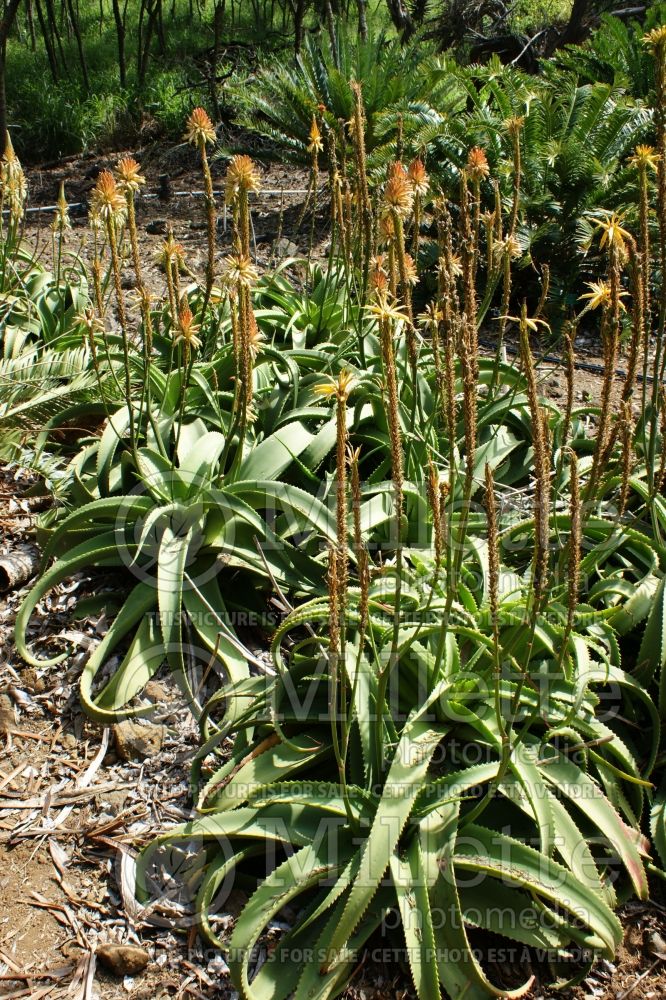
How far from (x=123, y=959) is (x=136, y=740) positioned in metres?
0.61

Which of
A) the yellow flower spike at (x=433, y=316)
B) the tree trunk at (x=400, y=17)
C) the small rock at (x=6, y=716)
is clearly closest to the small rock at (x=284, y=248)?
the yellow flower spike at (x=433, y=316)

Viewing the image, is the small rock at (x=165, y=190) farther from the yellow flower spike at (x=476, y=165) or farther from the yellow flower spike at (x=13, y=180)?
the yellow flower spike at (x=476, y=165)

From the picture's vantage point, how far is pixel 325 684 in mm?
2236

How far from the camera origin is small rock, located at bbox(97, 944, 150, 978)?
1899 mm

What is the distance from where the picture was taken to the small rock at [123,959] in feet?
6.23

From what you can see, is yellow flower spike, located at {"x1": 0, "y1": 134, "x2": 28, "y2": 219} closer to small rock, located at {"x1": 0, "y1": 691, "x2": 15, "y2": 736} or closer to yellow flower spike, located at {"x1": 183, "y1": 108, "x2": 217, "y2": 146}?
yellow flower spike, located at {"x1": 183, "y1": 108, "x2": 217, "y2": 146}

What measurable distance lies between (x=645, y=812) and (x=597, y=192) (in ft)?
12.3

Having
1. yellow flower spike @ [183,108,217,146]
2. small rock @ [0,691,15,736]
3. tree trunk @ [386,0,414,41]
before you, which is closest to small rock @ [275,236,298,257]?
yellow flower spike @ [183,108,217,146]

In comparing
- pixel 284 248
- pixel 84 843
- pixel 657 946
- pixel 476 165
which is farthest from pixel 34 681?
pixel 284 248

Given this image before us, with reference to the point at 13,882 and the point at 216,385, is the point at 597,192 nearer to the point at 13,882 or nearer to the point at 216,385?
the point at 216,385

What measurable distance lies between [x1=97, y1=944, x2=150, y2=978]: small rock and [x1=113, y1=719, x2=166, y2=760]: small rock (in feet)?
1.82

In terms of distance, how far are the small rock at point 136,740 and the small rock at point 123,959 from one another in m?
0.55

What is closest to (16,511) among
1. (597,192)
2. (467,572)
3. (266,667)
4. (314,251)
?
(266,667)

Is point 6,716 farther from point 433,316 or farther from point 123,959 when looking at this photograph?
point 433,316
